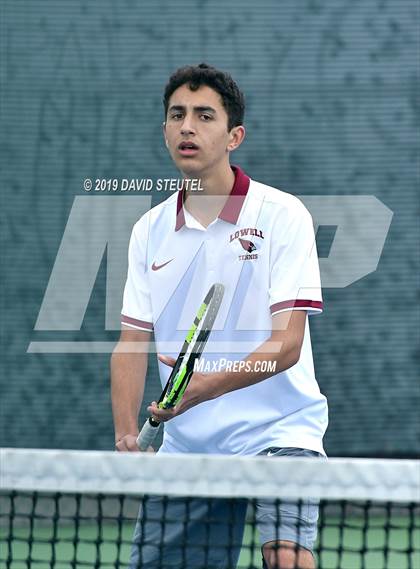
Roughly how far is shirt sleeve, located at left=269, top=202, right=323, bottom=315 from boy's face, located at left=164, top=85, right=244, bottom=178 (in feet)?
0.85

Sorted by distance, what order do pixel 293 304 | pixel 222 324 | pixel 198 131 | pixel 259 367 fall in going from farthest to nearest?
pixel 198 131, pixel 222 324, pixel 293 304, pixel 259 367

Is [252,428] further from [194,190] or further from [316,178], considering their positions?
[316,178]

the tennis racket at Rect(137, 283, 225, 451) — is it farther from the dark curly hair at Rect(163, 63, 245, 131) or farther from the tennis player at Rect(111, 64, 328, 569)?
the dark curly hair at Rect(163, 63, 245, 131)

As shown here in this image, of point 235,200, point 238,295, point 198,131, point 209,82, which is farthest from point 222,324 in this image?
point 209,82

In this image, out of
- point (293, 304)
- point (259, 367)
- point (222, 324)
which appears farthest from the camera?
point (222, 324)

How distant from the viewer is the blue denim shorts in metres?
2.79

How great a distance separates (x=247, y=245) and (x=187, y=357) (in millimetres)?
295

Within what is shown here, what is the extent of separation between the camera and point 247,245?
119 inches

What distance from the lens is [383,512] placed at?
17.0ft

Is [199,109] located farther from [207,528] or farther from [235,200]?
[207,528]

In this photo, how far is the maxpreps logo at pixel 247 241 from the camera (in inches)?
118

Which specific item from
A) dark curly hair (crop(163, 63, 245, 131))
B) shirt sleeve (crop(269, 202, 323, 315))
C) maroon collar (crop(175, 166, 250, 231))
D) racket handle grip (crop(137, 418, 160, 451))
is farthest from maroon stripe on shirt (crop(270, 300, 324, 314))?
dark curly hair (crop(163, 63, 245, 131))

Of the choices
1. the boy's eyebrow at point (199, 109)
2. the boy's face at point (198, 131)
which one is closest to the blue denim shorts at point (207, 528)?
the boy's face at point (198, 131)

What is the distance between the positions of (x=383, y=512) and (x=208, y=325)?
2.42 m
